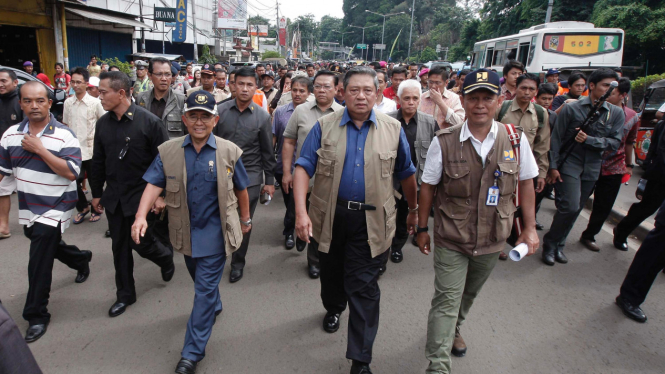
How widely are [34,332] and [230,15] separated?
41301 millimetres

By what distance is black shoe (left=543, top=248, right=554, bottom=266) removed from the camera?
476cm

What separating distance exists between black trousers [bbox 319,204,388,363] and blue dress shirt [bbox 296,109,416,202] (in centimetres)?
14

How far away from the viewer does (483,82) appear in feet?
8.53

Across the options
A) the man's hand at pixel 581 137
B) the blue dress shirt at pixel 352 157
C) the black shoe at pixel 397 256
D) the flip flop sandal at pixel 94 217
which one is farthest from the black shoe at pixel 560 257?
the flip flop sandal at pixel 94 217

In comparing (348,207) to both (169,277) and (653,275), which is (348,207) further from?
(653,275)

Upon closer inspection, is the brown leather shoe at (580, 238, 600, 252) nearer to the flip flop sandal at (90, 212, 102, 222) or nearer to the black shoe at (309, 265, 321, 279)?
the black shoe at (309, 265, 321, 279)

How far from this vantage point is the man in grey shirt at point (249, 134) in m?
4.30

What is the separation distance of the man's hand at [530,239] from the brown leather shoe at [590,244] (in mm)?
2944

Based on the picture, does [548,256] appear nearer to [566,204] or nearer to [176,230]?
[566,204]

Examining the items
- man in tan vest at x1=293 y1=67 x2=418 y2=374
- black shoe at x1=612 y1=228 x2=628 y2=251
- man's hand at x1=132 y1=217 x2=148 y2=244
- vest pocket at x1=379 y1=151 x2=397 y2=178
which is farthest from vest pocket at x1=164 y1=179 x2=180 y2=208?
black shoe at x1=612 y1=228 x2=628 y2=251

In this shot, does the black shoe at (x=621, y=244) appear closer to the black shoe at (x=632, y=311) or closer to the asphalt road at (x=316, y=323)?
the asphalt road at (x=316, y=323)

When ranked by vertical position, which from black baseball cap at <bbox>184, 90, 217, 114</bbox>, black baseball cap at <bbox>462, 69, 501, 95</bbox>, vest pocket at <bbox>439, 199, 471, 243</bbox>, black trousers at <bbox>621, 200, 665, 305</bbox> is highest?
black baseball cap at <bbox>462, 69, 501, 95</bbox>

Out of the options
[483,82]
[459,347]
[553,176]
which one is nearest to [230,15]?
[553,176]

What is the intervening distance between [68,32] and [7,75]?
704 inches
